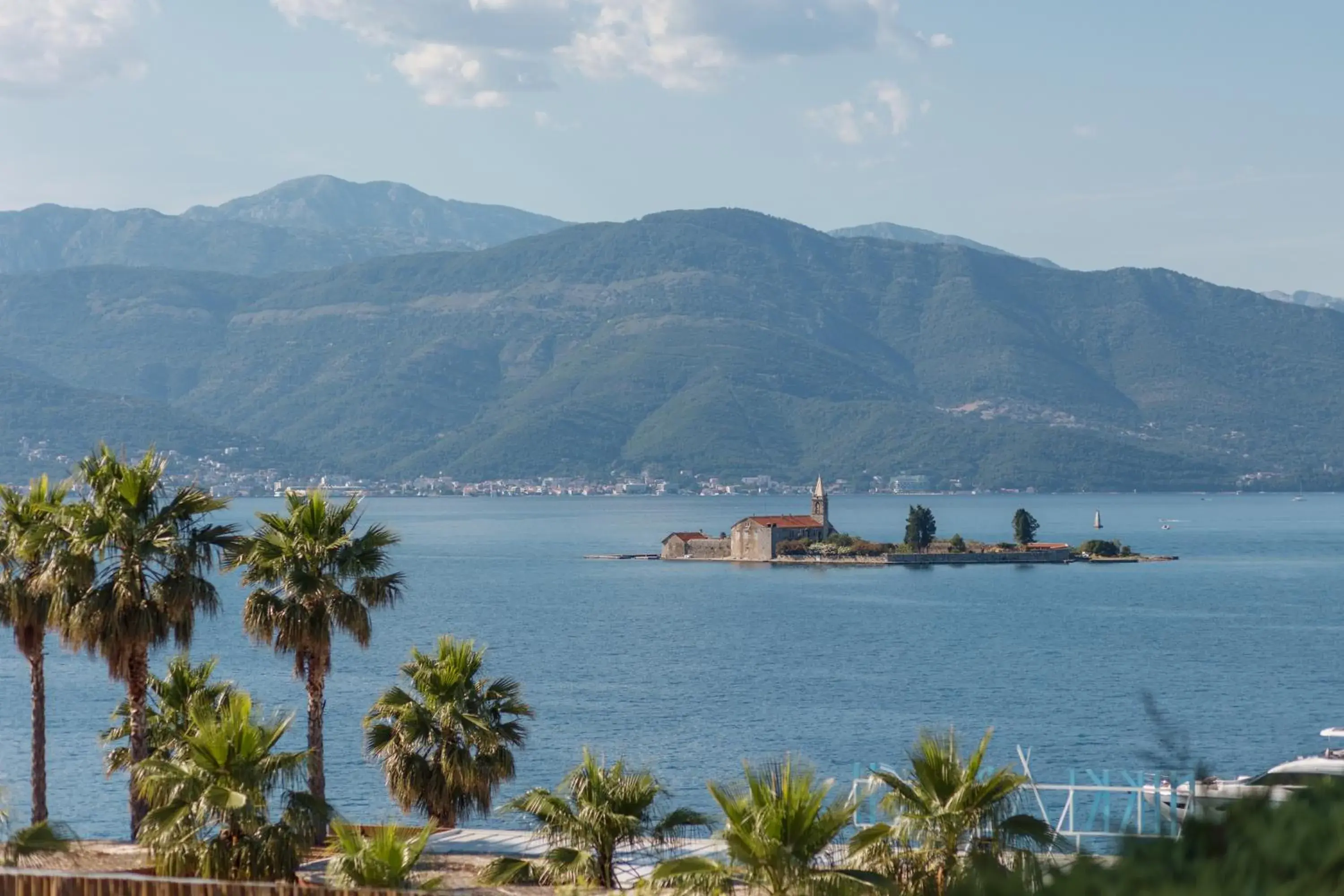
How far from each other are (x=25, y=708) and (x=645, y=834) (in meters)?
56.2

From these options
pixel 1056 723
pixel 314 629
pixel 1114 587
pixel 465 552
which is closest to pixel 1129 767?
pixel 1056 723

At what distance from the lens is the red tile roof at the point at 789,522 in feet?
571

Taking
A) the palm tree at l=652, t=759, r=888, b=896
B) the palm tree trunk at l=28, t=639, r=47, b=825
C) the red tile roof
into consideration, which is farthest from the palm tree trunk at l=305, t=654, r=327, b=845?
the red tile roof

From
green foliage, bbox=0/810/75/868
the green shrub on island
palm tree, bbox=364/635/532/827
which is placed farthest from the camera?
the green shrub on island

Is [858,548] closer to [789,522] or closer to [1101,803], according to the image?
[789,522]

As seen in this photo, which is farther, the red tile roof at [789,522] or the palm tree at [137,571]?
the red tile roof at [789,522]

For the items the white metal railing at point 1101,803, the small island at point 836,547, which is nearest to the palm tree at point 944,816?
the white metal railing at point 1101,803

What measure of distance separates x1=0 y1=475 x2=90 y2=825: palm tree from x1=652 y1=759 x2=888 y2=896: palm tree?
11803mm

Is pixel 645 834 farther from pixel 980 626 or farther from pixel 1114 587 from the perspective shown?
pixel 1114 587

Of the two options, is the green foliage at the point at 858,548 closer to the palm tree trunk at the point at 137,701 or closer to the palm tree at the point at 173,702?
the palm tree at the point at 173,702

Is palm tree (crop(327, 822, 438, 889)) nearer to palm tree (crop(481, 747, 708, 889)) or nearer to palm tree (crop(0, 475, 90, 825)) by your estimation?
palm tree (crop(481, 747, 708, 889))

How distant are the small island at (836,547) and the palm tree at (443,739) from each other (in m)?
141

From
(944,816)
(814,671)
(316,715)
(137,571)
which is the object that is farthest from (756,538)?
(944,816)

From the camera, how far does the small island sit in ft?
548
